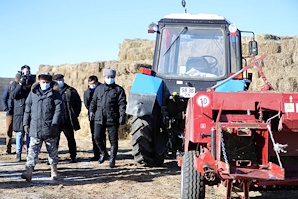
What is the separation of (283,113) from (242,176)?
103 centimetres

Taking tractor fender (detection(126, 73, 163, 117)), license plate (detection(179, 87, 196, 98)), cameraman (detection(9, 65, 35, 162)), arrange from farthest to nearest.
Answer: cameraman (detection(9, 65, 35, 162))
license plate (detection(179, 87, 196, 98))
tractor fender (detection(126, 73, 163, 117))

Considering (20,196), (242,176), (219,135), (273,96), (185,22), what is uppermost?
(185,22)

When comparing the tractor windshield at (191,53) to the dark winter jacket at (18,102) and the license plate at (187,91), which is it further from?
the dark winter jacket at (18,102)

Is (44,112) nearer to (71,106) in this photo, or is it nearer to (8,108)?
(71,106)

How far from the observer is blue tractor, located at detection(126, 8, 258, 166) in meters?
8.67

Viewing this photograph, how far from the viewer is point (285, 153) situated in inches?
234

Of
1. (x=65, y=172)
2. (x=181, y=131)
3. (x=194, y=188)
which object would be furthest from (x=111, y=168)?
(x=194, y=188)

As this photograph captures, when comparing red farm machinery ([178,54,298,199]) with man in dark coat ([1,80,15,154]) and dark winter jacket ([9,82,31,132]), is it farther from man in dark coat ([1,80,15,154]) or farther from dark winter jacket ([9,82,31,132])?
man in dark coat ([1,80,15,154])

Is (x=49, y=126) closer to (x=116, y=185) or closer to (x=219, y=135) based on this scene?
(x=116, y=185)

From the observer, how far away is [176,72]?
892 cm

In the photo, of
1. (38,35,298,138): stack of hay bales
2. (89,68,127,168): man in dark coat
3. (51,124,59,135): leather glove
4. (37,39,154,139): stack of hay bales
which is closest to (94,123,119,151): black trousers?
(89,68,127,168): man in dark coat

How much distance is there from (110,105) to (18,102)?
206 cm

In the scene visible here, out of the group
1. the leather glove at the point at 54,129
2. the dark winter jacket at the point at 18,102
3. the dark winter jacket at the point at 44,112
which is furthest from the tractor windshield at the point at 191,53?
the dark winter jacket at the point at 18,102

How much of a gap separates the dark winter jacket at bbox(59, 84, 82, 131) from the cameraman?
2.18ft
